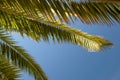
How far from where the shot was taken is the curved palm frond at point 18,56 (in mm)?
8599

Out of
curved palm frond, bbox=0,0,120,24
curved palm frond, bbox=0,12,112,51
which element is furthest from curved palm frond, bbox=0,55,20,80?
curved palm frond, bbox=0,0,120,24

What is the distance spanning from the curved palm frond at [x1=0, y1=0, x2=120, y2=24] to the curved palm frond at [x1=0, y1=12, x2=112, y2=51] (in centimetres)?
55

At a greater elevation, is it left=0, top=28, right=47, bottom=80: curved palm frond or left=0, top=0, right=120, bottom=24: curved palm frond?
left=0, top=0, right=120, bottom=24: curved palm frond

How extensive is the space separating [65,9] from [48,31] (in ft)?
3.29

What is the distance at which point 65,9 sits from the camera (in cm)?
674

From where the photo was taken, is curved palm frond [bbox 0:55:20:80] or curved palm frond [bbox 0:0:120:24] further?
curved palm frond [bbox 0:55:20:80]

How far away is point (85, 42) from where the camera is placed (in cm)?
775

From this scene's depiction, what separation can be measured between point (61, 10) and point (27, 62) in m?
2.99

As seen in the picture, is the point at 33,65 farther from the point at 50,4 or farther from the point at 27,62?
the point at 50,4

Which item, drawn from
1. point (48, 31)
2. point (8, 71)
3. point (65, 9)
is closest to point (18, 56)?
point (8, 71)

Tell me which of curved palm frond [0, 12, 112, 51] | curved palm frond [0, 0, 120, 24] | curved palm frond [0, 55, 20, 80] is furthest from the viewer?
curved palm frond [0, 12, 112, 51]

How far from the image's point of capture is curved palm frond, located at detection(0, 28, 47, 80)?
8599 mm

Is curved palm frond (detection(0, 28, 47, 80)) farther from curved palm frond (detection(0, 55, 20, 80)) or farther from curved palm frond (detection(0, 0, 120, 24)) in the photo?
curved palm frond (detection(0, 0, 120, 24))

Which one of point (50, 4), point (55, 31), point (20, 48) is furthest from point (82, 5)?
point (20, 48)
